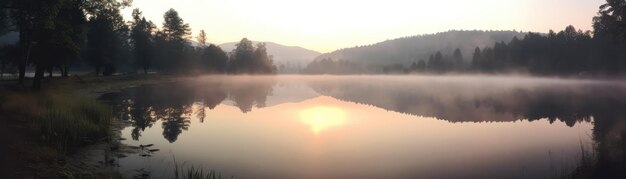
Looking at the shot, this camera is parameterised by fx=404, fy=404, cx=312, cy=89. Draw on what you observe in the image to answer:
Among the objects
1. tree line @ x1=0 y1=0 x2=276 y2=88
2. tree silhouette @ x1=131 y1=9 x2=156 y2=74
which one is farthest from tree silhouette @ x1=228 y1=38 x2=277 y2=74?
tree silhouette @ x1=131 y1=9 x2=156 y2=74

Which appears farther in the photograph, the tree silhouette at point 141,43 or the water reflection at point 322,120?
the tree silhouette at point 141,43

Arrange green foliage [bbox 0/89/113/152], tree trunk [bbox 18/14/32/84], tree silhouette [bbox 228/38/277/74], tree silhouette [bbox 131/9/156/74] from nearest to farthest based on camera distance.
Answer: green foliage [bbox 0/89/113/152] → tree trunk [bbox 18/14/32/84] → tree silhouette [bbox 131/9/156/74] → tree silhouette [bbox 228/38/277/74]

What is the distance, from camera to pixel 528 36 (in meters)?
160

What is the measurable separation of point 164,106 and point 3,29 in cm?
1556

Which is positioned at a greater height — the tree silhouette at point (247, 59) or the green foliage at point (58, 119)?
the tree silhouette at point (247, 59)

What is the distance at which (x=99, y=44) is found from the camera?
75688 millimetres

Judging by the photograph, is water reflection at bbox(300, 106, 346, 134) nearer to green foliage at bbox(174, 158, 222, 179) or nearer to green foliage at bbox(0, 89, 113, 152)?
green foliage at bbox(174, 158, 222, 179)

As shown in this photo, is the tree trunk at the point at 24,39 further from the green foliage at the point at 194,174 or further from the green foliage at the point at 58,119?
the green foliage at the point at 194,174

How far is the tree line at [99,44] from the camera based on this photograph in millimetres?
32781

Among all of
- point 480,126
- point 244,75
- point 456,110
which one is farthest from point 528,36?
point 480,126

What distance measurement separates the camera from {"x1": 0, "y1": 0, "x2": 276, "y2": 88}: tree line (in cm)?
3278

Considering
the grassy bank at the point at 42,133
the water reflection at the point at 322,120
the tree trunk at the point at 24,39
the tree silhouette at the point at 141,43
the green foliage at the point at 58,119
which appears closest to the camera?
the grassy bank at the point at 42,133

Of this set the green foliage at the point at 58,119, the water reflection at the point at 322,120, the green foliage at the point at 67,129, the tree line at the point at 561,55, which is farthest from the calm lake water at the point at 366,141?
the tree line at the point at 561,55

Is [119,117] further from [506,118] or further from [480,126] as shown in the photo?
[506,118]
